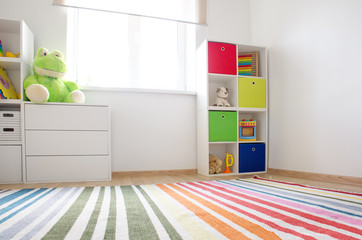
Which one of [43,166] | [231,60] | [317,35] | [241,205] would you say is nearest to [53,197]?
[43,166]

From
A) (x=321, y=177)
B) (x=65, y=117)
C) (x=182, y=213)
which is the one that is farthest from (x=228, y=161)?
(x=65, y=117)

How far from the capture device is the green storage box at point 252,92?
7.43 feet

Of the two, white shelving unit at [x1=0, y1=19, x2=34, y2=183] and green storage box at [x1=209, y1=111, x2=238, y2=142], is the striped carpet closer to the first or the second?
white shelving unit at [x1=0, y1=19, x2=34, y2=183]

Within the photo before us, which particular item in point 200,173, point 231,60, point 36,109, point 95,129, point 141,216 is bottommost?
point 200,173

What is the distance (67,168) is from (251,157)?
62.6 inches

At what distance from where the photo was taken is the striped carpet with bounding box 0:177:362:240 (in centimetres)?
76

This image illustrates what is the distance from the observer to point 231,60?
7.47 ft

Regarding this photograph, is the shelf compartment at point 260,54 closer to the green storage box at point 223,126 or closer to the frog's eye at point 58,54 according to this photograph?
the green storage box at point 223,126

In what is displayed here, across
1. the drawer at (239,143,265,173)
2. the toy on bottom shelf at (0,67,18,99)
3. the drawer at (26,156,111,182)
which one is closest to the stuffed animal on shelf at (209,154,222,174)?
the drawer at (239,143,265,173)

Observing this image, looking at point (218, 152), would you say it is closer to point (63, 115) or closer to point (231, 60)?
point (231, 60)

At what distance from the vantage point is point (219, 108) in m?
2.20

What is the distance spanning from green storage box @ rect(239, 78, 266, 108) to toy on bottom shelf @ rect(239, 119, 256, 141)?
157 millimetres

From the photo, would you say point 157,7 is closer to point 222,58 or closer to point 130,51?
point 130,51

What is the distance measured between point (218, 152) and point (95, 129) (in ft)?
4.02
